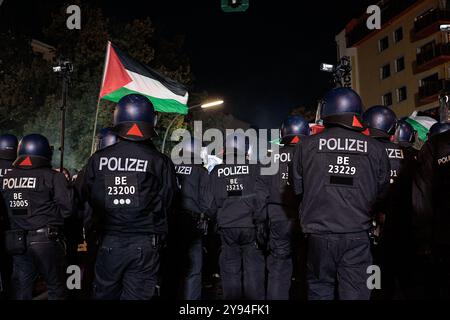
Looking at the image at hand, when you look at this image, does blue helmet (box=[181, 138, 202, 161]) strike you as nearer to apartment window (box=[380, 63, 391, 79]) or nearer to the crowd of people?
the crowd of people

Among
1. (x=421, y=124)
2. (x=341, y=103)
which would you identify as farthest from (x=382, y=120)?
(x=421, y=124)

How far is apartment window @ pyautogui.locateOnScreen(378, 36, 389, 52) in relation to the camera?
39919 millimetres

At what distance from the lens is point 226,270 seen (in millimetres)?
6562

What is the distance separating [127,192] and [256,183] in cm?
275

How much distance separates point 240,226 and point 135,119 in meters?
2.66

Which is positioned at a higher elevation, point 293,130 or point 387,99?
point 387,99

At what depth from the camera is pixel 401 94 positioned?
3803 cm

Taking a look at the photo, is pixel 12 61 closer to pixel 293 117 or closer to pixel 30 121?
pixel 30 121

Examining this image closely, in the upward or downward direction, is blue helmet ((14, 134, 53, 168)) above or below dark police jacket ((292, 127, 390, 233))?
above

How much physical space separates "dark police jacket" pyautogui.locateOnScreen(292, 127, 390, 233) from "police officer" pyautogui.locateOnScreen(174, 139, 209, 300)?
2.54m

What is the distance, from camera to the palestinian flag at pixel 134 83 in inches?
380

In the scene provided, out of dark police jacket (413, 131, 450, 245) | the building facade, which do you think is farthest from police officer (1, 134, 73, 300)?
the building facade

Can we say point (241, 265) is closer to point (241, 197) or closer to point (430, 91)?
point (241, 197)

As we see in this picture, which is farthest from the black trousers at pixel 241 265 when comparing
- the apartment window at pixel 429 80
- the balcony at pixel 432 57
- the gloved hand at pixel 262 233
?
the apartment window at pixel 429 80
